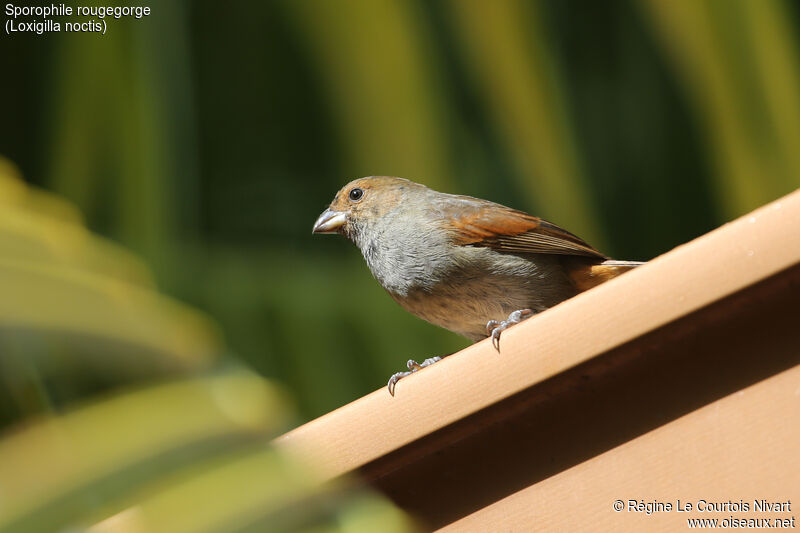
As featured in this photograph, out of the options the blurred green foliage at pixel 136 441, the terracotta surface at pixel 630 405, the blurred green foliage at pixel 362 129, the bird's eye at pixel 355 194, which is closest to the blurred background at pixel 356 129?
the blurred green foliage at pixel 362 129

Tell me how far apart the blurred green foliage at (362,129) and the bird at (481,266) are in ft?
0.41

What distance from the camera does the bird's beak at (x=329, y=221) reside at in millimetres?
3242

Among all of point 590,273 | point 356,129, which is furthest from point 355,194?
point 590,273

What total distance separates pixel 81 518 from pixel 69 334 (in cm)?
17

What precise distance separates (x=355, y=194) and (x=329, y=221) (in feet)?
0.61

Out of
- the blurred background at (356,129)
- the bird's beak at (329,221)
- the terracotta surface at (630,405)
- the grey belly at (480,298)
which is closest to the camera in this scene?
the terracotta surface at (630,405)

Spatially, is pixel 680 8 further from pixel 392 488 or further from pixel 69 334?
pixel 69 334

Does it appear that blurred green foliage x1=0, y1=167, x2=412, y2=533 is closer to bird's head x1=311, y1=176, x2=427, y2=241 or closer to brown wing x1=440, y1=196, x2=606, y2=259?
brown wing x1=440, y1=196, x2=606, y2=259

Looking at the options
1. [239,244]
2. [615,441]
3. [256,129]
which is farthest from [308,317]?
[615,441]

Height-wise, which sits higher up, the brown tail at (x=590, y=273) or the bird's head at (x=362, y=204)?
the bird's head at (x=362, y=204)

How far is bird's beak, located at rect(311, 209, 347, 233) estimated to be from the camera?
3242 mm

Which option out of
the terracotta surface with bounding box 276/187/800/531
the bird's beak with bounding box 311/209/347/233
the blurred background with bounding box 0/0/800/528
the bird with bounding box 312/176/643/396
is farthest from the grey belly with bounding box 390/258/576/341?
the terracotta surface with bounding box 276/187/800/531

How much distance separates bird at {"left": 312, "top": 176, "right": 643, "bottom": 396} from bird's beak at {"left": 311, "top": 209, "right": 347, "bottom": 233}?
34 centimetres

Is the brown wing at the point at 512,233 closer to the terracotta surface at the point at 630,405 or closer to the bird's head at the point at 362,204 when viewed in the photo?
the bird's head at the point at 362,204
